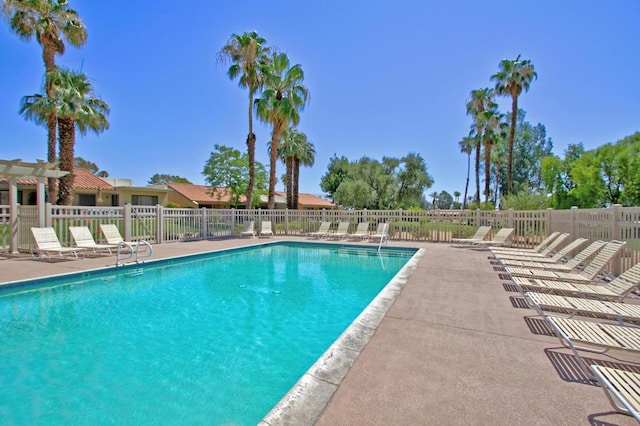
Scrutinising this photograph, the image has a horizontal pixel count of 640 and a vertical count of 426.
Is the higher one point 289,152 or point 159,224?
point 289,152

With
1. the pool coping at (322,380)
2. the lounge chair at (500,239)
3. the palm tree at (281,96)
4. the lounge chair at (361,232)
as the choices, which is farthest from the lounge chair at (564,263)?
the palm tree at (281,96)

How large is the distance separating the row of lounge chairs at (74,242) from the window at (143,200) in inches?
733

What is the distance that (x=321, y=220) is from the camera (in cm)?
1681

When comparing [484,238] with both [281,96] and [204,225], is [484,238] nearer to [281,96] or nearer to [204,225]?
[204,225]


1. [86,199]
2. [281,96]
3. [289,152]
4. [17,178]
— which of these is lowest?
[86,199]

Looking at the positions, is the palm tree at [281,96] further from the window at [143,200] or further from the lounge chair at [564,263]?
the window at [143,200]

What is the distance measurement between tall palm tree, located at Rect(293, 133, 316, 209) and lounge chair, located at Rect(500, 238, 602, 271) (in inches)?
806

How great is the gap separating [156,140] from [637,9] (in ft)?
102

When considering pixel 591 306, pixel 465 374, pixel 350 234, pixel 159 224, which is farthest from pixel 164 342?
pixel 350 234

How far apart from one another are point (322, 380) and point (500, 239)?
11136mm

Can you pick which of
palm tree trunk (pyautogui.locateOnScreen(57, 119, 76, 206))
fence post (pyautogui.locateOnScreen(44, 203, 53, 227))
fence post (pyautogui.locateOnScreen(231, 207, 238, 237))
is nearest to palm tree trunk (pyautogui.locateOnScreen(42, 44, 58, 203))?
palm tree trunk (pyautogui.locateOnScreen(57, 119, 76, 206))

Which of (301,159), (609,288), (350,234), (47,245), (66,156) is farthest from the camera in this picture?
(301,159)

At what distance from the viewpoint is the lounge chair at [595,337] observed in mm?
2598

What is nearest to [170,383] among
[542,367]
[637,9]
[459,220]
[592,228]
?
[542,367]
